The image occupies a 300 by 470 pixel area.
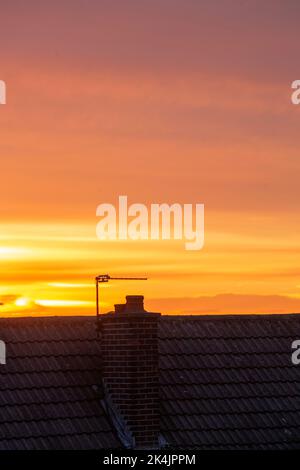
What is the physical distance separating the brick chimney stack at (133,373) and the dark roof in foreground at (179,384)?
29cm

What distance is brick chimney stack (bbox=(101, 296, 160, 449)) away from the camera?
22.3 m

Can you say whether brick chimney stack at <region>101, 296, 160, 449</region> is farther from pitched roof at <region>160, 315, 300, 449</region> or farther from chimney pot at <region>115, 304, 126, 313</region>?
pitched roof at <region>160, 315, 300, 449</region>

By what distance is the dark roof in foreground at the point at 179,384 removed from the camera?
21.9 m

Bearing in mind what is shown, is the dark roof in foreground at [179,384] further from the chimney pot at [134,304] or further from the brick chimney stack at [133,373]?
the chimney pot at [134,304]

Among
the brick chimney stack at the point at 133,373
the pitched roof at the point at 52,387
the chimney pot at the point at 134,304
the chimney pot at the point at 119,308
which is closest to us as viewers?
the pitched roof at the point at 52,387

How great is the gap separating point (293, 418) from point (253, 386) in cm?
96

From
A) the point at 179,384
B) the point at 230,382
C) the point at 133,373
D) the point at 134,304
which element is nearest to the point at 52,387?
the point at 133,373

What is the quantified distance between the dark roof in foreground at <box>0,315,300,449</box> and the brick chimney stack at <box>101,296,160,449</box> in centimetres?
29

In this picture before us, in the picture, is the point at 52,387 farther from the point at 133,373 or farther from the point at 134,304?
the point at 134,304

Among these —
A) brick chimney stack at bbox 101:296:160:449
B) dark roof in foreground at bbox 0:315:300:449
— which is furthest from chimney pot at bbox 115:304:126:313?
dark roof in foreground at bbox 0:315:300:449

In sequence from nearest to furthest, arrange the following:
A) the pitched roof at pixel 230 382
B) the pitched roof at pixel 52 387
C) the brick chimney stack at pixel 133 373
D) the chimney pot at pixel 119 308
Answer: the pitched roof at pixel 52 387 < the brick chimney stack at pixel 133 373 < the chimney pot at pixel 119 308 < the pitched roof at pixel 230 382

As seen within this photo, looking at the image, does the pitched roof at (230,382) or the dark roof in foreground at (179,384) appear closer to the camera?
the dark roof in foreground at (179,384)

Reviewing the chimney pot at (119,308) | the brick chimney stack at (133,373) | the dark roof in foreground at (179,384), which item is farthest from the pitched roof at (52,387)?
the chimney pot at (119,308)
